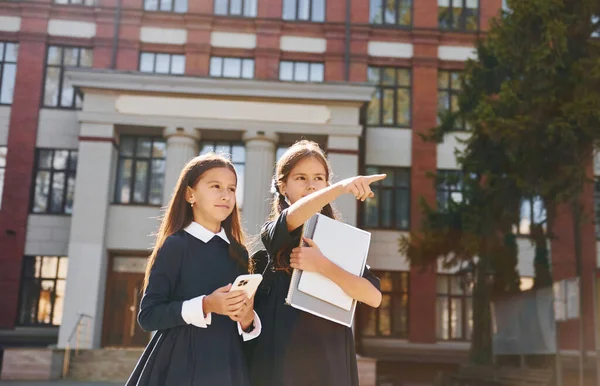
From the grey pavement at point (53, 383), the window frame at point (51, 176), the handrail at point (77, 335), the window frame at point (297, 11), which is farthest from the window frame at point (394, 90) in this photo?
the grey pavement at point (53, 383)

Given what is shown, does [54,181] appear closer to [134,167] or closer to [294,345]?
[134,167]

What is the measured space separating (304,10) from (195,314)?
21.6 metres

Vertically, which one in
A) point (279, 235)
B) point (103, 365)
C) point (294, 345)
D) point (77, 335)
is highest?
point (279, 235)

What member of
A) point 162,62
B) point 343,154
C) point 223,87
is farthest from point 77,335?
point 162,62

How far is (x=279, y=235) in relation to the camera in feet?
8.50

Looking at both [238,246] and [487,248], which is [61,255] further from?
[238,246]

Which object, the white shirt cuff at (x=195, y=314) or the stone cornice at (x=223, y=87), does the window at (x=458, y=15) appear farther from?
the white shirt cuff at (x=195, y=314)

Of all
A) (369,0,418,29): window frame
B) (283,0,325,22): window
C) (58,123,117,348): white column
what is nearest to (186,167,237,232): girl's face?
(58,123,117,348): white column

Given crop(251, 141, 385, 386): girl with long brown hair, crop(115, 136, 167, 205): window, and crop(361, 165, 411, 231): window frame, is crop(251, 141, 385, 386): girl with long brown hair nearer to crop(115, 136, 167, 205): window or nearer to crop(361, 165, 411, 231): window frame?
crop(115, 136, 167, 205): window

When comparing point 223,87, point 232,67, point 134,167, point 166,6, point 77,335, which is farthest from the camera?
point 166,6

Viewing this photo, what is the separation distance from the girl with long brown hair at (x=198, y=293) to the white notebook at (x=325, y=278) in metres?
0.24

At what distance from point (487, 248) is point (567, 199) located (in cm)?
318

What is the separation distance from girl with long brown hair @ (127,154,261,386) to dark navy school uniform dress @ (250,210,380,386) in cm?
10

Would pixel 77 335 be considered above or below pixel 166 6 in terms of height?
below
